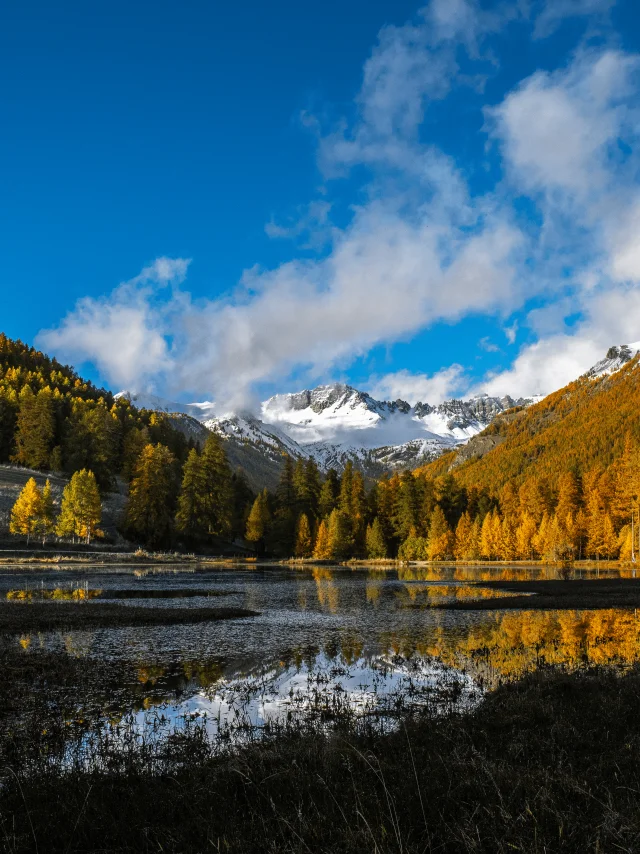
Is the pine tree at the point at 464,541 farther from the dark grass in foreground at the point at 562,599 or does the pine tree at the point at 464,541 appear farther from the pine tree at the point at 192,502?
the dark grass in foreground at the point at 562,599

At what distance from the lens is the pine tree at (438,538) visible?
4459 inches

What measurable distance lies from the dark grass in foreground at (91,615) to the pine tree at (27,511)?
60.4 metres

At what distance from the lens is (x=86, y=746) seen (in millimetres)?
11305

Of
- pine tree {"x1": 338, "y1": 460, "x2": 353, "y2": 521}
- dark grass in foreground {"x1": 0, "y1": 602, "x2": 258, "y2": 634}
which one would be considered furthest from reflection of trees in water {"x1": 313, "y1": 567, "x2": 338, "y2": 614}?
pine tree {"x1": 338, "y1": 460, "x2": 353, "y2": 521}

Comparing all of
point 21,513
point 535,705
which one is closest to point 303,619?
point 535,705

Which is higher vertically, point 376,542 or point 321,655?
point 321,655

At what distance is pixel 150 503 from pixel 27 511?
21794mm

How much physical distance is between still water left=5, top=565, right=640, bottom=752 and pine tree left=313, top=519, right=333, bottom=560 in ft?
248

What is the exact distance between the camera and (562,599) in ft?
139

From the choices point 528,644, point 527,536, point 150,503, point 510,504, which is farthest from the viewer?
point 510,504

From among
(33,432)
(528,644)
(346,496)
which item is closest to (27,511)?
(33,432)

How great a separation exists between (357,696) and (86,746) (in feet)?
23.9

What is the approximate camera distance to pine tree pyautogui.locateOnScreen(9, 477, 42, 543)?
88.6m

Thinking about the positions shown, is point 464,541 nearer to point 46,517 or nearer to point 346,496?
point 346,496
